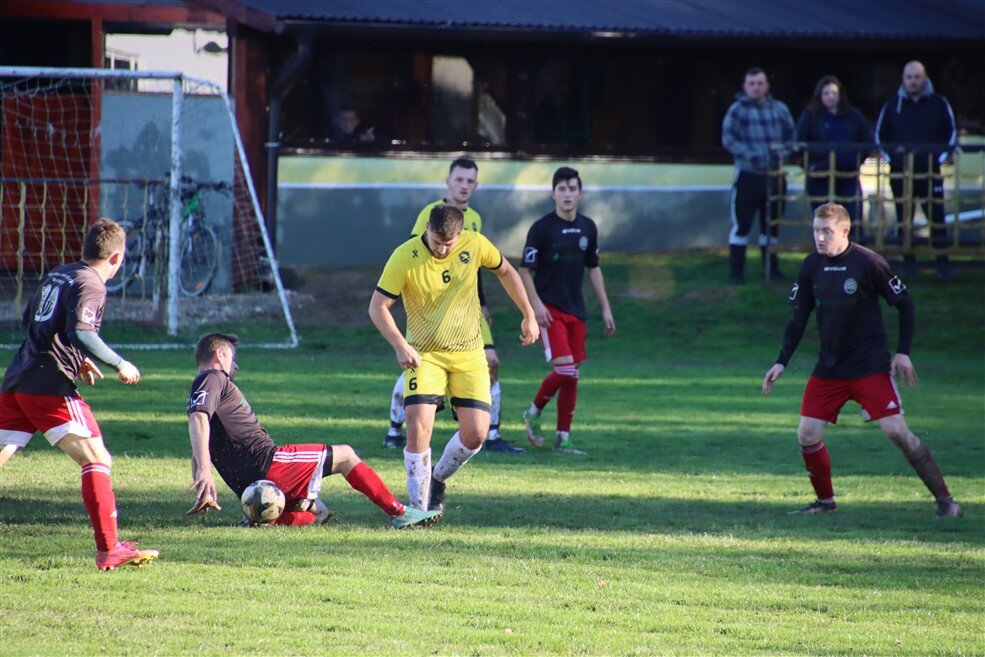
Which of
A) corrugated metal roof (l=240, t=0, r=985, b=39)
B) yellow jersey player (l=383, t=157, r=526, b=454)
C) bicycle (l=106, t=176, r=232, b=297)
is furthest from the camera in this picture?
corrugated metal roof (l=240, t=0, r=985, b=39)

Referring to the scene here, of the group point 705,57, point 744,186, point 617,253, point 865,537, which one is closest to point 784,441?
point 865,537

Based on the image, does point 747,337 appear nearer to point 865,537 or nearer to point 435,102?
point 435,102

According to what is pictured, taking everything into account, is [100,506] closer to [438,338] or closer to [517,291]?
[438,338]

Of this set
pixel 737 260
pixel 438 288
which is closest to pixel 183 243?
pixel 737 260

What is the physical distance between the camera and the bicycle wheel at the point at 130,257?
56.0ft

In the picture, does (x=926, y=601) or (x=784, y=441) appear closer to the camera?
(x=926, y=601)

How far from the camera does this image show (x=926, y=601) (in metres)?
6.21

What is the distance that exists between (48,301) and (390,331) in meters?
1.79

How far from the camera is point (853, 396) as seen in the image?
8305 millimetres

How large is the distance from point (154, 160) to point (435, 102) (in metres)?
4.31

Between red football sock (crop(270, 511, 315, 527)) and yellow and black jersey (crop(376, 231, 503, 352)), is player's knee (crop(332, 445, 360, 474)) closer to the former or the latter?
red football sock (crop(270, 511, 315, 527))

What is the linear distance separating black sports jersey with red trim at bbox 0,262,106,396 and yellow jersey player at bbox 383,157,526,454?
275 cm

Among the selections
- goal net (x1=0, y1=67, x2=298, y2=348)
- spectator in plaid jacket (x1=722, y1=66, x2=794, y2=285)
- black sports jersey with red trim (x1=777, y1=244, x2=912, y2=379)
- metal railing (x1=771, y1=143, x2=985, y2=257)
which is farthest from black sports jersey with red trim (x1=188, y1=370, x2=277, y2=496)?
spectator in plaid jacket (x1=722, y1=66, x2=794, y2=285)

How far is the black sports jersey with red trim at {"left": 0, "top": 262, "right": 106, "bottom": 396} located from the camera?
6.12 meters
